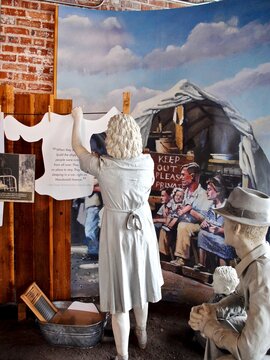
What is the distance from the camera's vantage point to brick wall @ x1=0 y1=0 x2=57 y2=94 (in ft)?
10.0

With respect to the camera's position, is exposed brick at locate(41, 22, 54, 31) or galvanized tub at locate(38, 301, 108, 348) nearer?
galvanized tub at locate(38, 301, 108, 348)

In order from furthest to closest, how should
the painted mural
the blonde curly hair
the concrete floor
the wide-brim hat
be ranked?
the painted mural → the concrete floor → the blonde curly hair → the wide-brim hat

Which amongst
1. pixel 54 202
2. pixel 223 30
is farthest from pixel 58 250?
pixel 223 30

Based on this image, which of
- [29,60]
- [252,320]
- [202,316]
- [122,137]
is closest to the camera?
[252,320]

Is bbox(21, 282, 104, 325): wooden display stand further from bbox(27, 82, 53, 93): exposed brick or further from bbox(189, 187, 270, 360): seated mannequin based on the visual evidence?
bbox(27, 82, 53, 93): exposed brick

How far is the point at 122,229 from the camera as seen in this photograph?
93.3 inches

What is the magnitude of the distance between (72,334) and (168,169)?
5.14 feet

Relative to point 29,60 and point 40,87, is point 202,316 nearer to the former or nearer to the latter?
point 40,87

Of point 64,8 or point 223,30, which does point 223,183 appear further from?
point 64,8

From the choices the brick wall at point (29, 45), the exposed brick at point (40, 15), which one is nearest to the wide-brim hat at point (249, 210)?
the brick wall at point (29, 45)

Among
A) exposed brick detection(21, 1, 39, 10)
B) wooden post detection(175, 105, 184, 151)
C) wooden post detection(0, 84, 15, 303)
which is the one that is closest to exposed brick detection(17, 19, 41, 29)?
exposed brick detection(21, 1, 39, 10)

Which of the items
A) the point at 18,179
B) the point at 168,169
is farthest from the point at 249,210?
the point at 18,179

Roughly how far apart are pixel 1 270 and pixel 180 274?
1545 mm

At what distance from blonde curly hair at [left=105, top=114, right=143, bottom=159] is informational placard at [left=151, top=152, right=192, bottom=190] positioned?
1027 mm
